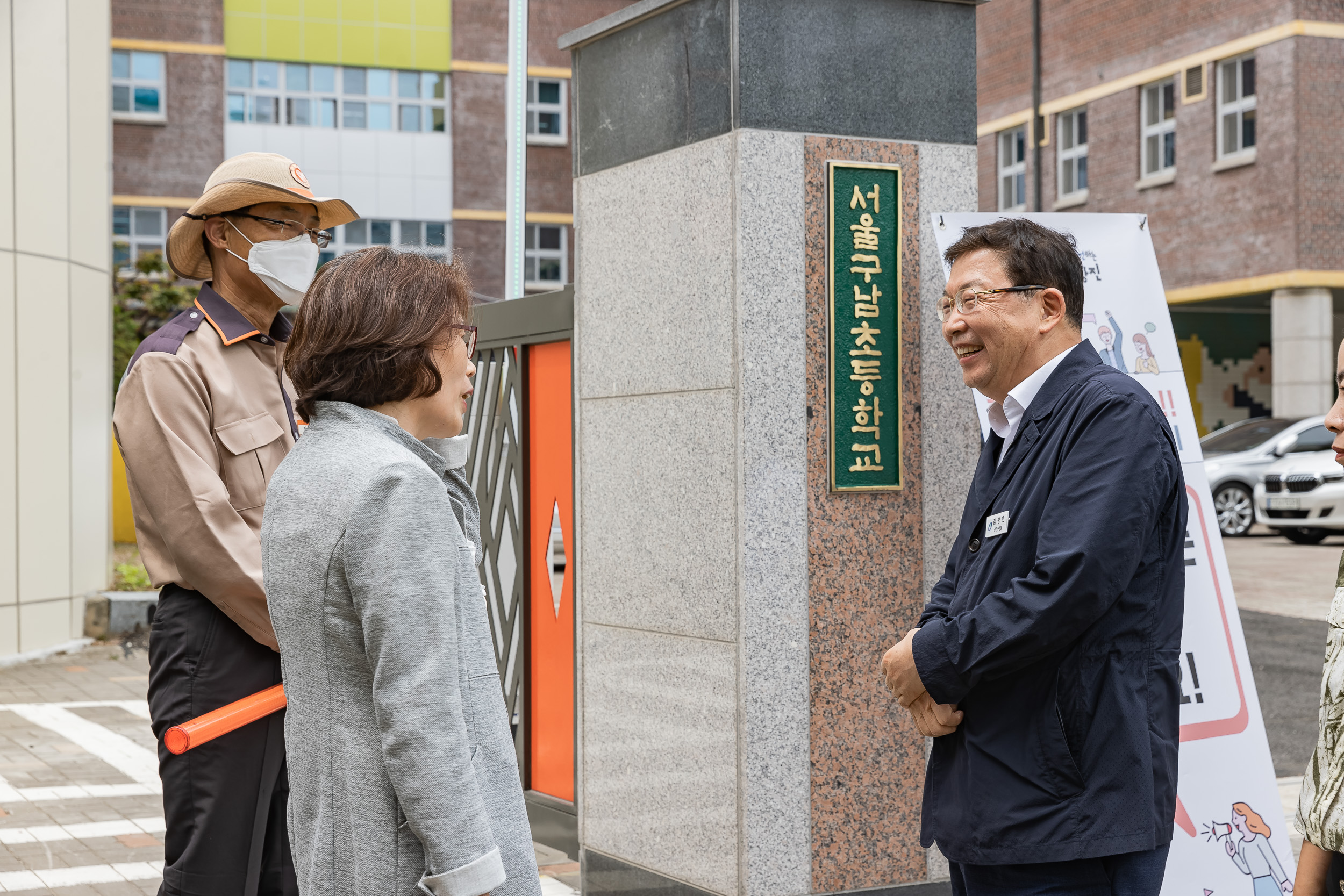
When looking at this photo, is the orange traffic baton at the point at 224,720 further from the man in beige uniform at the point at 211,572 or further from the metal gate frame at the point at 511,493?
the metal gate frame at the point at 511,493

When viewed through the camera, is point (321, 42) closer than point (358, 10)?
Yes

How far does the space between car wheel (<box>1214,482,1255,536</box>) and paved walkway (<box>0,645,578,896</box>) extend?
15.5 meters

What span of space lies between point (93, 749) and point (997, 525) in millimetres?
6919

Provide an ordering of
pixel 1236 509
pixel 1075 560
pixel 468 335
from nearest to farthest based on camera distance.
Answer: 1. pixel 468 335
2. pixel 1075 560
3. pixel 1236 509

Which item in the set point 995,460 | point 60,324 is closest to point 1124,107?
point 60,324

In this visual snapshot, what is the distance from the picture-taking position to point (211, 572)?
3111mm

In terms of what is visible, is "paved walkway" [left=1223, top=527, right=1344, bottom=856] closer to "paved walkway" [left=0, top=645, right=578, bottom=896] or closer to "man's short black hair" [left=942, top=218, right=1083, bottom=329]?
"man's short black hair" [left=942, top=218, right=1083, bottom=329]

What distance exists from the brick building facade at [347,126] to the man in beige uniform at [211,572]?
31296mm

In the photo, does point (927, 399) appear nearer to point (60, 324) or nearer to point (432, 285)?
point (432, 285)

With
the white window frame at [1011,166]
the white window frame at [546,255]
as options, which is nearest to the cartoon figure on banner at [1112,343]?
the white window frame at [1011,166]

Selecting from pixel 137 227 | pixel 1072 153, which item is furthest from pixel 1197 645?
pixel 137 227

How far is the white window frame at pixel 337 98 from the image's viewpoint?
3581 centimetres

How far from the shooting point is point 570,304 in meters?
5.46

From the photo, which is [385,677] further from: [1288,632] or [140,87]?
[140,87]
